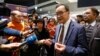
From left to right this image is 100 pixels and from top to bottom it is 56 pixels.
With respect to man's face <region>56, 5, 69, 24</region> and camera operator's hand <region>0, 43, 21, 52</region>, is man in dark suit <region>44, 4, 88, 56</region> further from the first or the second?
camera operator's hand <region>0, 43, 21, 52</region>

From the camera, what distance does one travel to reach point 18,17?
509 centimetres

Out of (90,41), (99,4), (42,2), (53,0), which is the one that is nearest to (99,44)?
(90,41)

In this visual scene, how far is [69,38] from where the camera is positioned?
137 inches

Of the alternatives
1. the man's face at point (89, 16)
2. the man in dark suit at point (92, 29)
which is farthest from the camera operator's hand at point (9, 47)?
the man's face at point (89, 16)

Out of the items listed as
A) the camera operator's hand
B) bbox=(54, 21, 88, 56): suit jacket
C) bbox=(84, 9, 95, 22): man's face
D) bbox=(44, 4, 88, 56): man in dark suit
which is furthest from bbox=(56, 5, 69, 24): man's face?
bbox=(84, 9, 95, 22): man's face

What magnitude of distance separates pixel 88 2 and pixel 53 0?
7.01 m

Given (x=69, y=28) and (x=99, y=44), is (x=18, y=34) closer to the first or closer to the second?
(x=69, y=28)

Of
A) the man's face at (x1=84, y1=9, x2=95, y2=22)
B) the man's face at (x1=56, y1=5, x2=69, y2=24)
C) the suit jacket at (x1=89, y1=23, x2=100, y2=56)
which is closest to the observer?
the man's face at (x1=56, y1=5, x2=69, y2=24)

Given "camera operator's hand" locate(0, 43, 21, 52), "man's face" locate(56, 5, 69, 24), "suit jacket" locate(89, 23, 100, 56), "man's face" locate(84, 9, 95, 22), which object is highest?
"man's face" locate(56, 5, 69, 24)

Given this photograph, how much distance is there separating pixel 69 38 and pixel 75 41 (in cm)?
9

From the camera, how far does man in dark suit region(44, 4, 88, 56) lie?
131 inches

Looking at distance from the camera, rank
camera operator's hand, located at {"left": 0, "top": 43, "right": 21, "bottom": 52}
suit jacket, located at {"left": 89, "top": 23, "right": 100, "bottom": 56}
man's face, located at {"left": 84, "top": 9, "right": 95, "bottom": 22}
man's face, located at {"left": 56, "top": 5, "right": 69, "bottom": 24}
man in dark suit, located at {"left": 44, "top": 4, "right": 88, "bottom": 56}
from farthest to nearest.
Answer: man's face, located at {"left": 84, "top": 9, "right": 95, "bottom": 22}
suit jacket, located at {"left": 89, "top": 23, "right": 100, "bottom": 56}
man's face, located at {"left": 56, "top": 5, "right": 69, "bottom": 24}
man in dark suit, located at {"left": 44, "top": 4, "right": 88, "bottom": 56}
camera operator's hand, located at {"left": 0, "top": 43, "right": 21, "bottom": 52}

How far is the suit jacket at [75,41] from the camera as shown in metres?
3.35

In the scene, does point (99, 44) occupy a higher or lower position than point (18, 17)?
lower
